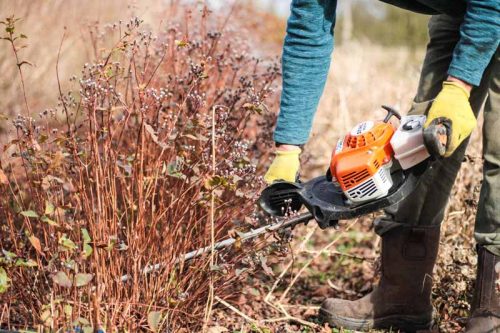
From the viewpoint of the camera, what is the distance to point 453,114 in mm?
2283

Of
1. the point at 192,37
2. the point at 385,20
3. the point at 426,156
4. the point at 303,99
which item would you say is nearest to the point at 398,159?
the point at 426,156

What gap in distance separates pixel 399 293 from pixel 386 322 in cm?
14

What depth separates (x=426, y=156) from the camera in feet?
7.84

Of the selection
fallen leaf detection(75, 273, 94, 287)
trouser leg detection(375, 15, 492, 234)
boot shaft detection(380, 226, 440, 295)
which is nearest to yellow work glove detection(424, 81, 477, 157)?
trouser leg detection(375, 15, 492, 234)

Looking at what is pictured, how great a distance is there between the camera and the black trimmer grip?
2203mm

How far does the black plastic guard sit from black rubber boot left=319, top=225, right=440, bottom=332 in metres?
0.54

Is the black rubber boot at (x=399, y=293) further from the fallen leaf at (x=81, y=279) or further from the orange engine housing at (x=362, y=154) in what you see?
the fallen leaf at (x=81, y=279)

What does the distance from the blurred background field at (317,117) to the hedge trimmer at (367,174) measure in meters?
0.27

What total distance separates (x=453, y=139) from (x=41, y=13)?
166 inches

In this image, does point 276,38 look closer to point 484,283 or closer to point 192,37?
point 192,37

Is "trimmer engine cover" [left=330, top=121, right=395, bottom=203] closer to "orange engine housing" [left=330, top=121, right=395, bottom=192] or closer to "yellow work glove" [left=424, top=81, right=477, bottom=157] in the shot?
"orange engine housing" [left=330, top=121, right=395, bottom=192]

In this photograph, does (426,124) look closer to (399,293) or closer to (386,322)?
(399,293)

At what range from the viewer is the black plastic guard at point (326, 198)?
97.1 inches

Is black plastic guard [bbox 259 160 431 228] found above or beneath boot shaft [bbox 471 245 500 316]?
above
